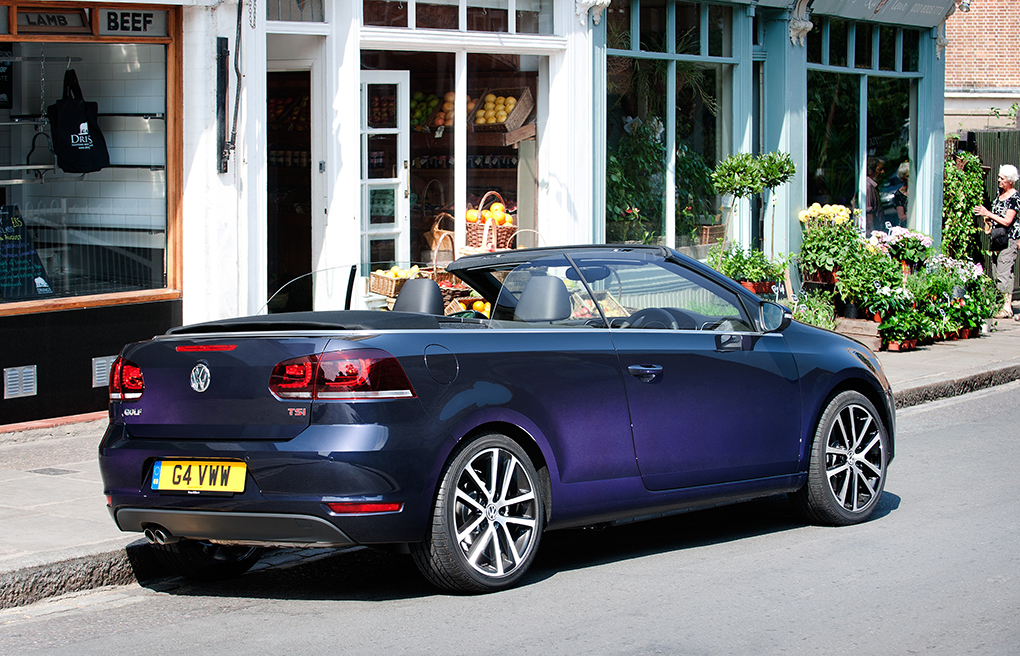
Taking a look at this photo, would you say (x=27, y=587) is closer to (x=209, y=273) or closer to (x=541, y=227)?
(x=209, y=273)

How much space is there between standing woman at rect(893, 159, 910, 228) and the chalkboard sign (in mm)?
13719

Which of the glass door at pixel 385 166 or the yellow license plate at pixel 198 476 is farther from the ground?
the glass door at pixel 385 166

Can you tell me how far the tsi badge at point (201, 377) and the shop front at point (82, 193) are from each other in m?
4.33

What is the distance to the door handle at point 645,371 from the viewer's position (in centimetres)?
608

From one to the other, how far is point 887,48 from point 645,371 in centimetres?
1416

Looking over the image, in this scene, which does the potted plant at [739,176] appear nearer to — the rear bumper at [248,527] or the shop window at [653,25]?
the shop window at [653,25]

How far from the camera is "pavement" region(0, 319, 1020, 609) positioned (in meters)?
5.80

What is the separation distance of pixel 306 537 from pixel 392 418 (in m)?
0.59

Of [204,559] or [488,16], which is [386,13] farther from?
[204,559]

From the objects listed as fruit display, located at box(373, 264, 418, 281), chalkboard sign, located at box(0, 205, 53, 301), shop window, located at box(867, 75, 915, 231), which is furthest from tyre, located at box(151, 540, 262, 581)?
shop window, located at box(867, 75, 915, 231)

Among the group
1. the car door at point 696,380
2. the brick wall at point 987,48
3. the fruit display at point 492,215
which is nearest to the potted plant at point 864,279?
the fruit display at point 492,215

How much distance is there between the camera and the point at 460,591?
555 cm

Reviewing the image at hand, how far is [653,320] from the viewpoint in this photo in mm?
6449

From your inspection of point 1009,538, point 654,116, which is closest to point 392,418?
point 1009,538
